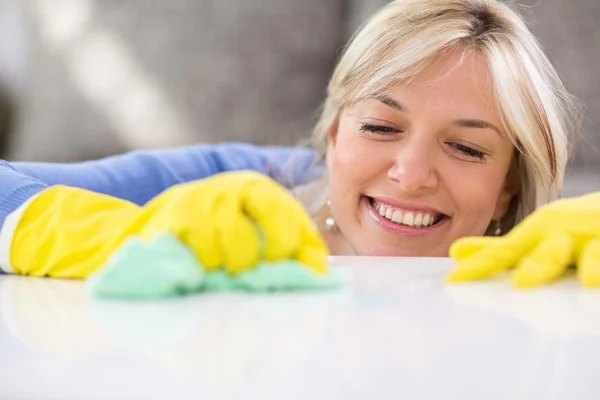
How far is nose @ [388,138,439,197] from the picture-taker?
1016 mm

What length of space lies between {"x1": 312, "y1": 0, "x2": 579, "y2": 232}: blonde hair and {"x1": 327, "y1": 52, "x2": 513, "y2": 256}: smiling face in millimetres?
20

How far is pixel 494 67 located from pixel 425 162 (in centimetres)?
17

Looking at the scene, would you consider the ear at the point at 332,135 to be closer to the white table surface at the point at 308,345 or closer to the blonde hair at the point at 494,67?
the blonde hair at the point at 494,67

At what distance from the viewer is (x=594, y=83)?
1707 mm

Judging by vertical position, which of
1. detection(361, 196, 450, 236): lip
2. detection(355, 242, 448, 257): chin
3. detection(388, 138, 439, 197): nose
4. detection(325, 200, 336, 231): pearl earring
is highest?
detection(388, 138, 439, 197): nose

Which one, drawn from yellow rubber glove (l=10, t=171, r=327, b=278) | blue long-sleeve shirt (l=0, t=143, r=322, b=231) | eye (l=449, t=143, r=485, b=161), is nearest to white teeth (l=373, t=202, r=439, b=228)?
eye (l=449, t=143, r=485, b=161)

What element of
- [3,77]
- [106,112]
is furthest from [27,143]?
[3,77]

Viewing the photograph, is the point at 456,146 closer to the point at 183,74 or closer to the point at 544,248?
the point at 544,248

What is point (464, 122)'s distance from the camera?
3.37 ft

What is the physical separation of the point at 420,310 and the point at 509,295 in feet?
0.29

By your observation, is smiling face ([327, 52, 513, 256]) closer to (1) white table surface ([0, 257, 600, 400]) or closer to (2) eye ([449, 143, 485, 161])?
(2) eye ([449, 143, 485, 161])

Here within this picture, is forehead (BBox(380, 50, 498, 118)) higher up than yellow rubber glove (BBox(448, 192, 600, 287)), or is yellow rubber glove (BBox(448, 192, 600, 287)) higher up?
forehead (BBox(380, 50, 498, 118))

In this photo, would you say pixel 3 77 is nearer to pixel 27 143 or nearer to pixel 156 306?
pixel 27 143

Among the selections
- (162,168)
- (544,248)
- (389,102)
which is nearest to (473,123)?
(389,102)
